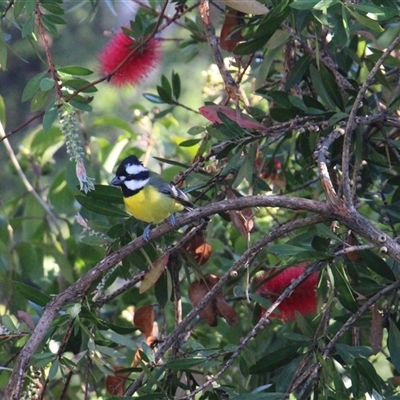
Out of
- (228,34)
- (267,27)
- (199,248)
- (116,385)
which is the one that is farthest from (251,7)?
(116,385)

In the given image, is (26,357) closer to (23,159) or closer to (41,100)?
(41,100)

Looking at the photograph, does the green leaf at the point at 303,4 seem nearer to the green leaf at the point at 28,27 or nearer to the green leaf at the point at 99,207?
the green leaf at the point at 28,27

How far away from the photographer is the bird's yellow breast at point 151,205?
7.02 ft

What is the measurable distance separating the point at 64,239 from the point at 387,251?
1.52m

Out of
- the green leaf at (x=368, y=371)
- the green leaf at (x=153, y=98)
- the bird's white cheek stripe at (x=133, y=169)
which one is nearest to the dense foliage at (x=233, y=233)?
the green leaf at (x=368, y=371)

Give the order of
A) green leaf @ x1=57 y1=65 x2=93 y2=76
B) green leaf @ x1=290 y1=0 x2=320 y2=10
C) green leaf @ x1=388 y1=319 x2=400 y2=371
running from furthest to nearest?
green leaf @ x1=57 y1=65 x2=93 y2=76 → green leaf @ x1=388 y1=319 x2=400 y2=371 → green leaf @ x1=290 y1=0 x2=320 y2=10

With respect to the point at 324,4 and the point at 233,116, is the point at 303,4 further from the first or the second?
the point at 233,116

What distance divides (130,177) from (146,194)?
0.15m

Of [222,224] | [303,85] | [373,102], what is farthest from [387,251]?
[222,224]

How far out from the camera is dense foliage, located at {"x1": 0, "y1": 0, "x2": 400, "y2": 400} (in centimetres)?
158

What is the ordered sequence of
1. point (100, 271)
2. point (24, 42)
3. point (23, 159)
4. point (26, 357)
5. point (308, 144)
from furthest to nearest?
point (24, 42), point (23, 159), point (308, 144), point (100, 271), point (26, 357)

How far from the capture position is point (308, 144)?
2047 millimetres

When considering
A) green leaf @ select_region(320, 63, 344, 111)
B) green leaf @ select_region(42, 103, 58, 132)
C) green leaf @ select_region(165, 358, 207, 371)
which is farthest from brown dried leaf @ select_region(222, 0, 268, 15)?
green leaf @ select_region(165, 358, 207, 371)

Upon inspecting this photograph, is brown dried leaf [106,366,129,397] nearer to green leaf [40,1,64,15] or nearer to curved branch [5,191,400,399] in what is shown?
curved branch [5,191,400,399]
